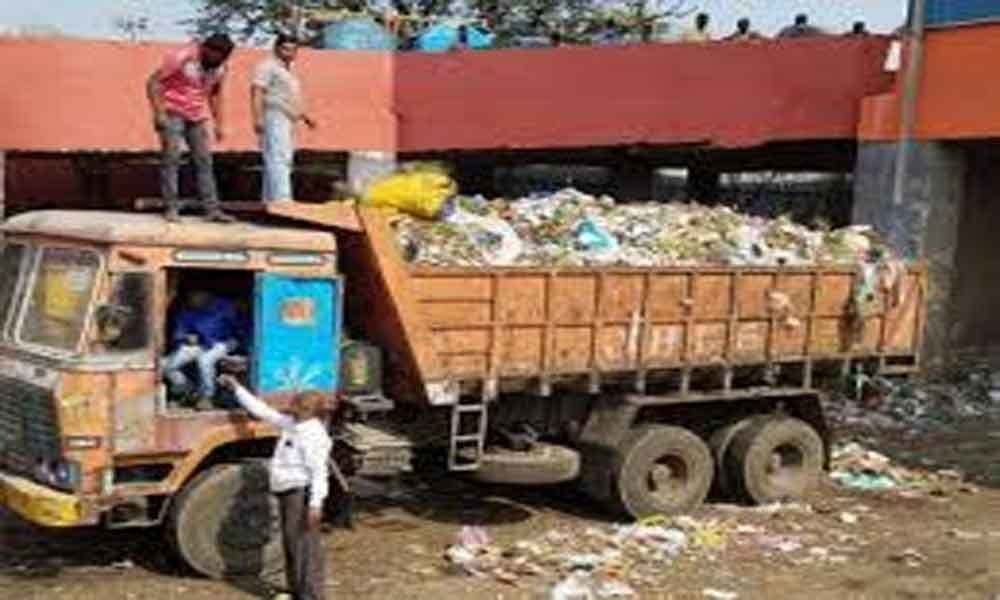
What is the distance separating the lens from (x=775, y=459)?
11828 mm

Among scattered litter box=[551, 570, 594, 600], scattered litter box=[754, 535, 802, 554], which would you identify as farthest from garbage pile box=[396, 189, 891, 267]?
scattered litter box=[551, 570, 594, 600]

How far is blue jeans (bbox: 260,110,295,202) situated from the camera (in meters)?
11.5

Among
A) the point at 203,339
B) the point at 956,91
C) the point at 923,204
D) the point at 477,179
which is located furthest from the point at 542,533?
the point at 477,179

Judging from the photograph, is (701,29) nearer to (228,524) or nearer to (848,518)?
(848,518)

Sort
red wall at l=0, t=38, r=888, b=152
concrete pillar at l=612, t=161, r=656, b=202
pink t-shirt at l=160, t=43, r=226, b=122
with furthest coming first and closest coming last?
1. concrete pillar at l=612, t=161, r=656, b=202
2. red wall at l=0, t=38, r=888, b=152
3. pink t-shirt at l=160, t=43, r=226, b=122

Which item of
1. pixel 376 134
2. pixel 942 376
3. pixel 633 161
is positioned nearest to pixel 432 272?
pixel 942 376

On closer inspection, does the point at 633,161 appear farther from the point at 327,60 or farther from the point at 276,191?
→ the point at 276,191

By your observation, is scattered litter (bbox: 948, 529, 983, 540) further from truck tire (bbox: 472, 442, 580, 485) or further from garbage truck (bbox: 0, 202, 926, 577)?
truck tire (bbox: 472, 442, 580, 485)

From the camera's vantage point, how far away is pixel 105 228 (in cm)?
845

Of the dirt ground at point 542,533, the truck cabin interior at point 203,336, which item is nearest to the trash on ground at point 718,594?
the dirt ground at point 542,533

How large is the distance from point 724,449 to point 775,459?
1.59ft

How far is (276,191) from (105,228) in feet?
10.6

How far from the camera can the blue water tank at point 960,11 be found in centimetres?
1538

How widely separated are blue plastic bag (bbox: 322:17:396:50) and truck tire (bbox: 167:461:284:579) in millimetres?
12238
